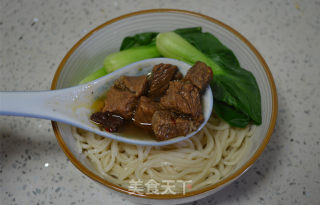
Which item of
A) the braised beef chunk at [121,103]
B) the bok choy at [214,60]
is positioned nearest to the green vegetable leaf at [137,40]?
the bok choy at [214,60]

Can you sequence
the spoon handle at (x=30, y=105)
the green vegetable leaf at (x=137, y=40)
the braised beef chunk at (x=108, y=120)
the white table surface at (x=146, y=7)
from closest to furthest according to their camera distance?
1. the spoon handle at (x=30, y=105)
2. the braised beef chunk at (x=108, y=120)
3. the white table surface at (x=146, y=7)
4. the green vegetable leaf at (x=137, y=40)

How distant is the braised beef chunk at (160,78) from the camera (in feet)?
8.83

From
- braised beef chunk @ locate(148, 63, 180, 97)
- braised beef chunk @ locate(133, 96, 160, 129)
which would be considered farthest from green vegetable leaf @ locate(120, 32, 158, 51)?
braised beef chunk @ locate(133, 96, 160, 129)

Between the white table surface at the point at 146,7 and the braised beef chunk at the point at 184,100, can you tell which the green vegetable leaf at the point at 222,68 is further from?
the white table surface at the point at 146,7

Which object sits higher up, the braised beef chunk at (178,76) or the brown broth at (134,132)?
the braised beef chunk at (178,76)

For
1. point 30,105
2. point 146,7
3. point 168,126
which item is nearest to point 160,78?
point 168,126

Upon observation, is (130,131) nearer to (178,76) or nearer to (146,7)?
(178,76)

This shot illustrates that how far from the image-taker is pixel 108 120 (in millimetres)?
2592

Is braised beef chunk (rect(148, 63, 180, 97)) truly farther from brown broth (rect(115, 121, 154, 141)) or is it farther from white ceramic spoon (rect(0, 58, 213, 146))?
brown broth (rect(115, 121, 154, 141))

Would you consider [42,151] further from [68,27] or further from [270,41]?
[270,41]

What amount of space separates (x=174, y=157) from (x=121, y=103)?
75cm

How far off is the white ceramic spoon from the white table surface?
75 cm

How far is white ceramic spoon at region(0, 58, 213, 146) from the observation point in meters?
2.34

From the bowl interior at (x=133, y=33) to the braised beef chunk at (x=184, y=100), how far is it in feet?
2.08
